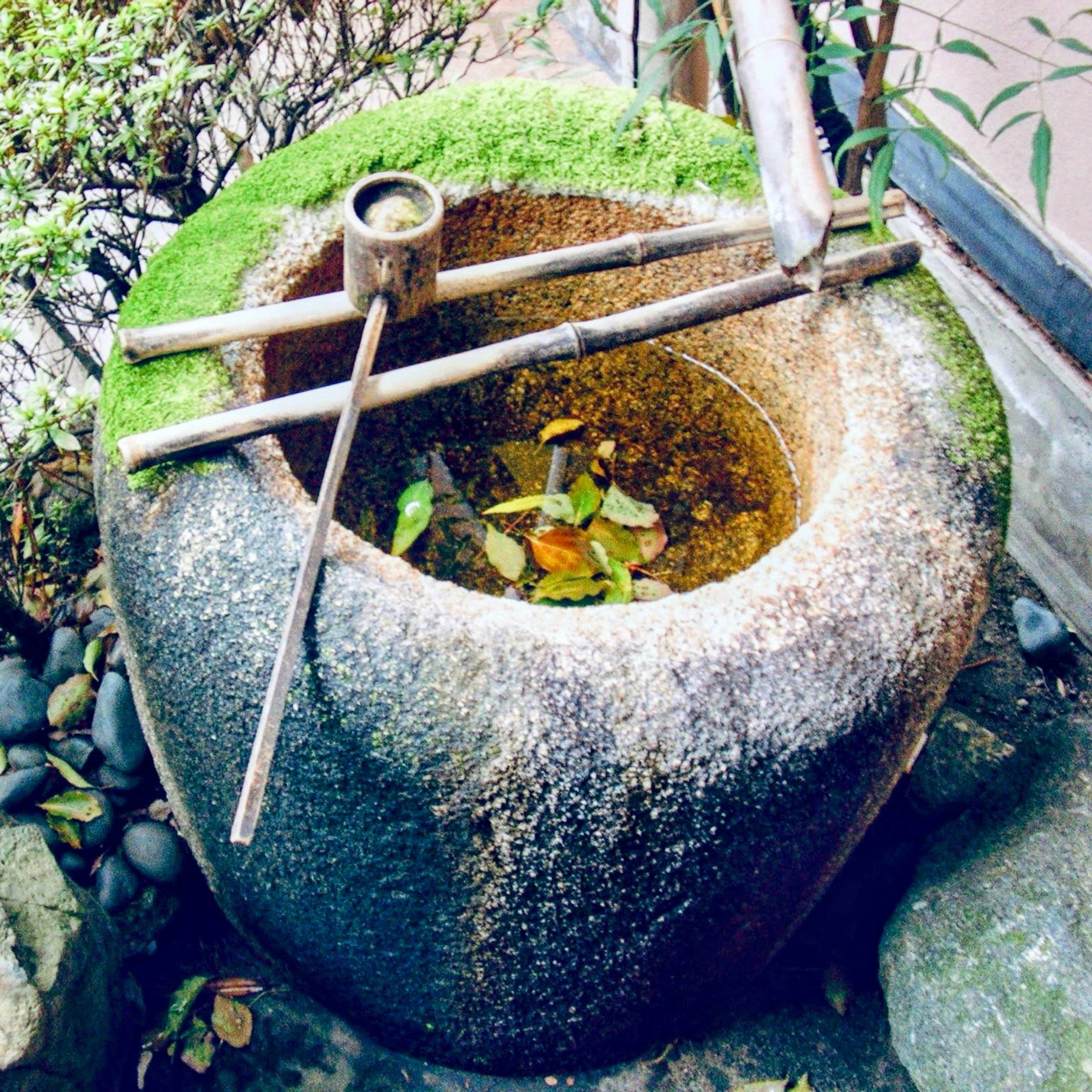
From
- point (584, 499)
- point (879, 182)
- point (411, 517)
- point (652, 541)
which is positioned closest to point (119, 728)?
point (411, 517)

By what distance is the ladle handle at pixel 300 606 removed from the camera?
47.4 inches

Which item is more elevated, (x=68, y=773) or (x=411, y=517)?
(x=411, y=517)

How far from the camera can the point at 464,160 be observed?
6.42 feet

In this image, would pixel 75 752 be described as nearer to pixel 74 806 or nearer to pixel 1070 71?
pixel 74 806

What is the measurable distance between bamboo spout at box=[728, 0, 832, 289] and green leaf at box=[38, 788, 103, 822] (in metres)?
1.75

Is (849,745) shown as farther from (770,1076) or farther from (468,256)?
(468,256)

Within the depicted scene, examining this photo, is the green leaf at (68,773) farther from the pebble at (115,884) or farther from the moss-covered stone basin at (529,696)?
the moss-covered stone basin at (529,696)

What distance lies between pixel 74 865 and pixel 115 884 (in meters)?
0.11

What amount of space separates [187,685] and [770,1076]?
1.39 metres

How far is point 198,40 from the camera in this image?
2311 millimetres

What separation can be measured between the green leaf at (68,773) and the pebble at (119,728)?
0.06 metres

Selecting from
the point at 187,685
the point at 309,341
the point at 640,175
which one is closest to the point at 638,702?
the point at 187,685

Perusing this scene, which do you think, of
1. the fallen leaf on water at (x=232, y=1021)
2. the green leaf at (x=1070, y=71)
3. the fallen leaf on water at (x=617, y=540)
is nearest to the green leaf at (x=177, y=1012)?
the fallen leaf on water at (x=232, y=1021)

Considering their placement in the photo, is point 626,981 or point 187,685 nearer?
point 187,685
